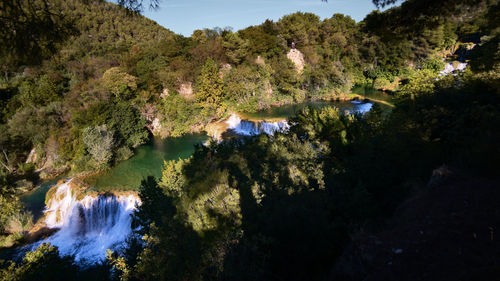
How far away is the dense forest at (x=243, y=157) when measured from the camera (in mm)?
4759

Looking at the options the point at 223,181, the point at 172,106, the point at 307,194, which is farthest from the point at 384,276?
the point at 172,106

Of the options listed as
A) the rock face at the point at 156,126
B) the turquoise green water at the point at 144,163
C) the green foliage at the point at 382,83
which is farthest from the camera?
the green foliage at the point at 382,83

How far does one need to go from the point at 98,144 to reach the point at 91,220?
6.71 m

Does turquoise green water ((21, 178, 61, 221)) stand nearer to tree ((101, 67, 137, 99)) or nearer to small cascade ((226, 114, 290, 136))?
tree ((101, 67, 137, 99))

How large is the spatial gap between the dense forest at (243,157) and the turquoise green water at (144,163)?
3.27 feet

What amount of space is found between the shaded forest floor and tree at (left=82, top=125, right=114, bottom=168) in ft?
57.2

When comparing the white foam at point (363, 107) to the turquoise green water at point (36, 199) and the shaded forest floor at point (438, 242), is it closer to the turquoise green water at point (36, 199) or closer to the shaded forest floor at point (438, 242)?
the shaded forest floor at point (438, 242)

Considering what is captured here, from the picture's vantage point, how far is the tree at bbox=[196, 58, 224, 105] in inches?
992

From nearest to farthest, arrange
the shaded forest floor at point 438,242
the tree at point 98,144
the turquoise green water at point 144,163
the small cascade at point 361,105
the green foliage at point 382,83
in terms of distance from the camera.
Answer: the shaded forest floor at point 438,242
the turquoise green water at point 144,163
the tree at point 98,144
the small cascade at point 361,105
the green foliage at point 382,83

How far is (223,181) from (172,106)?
21803mm

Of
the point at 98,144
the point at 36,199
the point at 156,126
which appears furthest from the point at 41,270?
the point at 156,126

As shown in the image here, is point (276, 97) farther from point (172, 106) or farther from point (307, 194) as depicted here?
point (307, 194)

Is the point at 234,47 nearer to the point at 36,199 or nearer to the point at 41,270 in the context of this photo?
the point at 36,199

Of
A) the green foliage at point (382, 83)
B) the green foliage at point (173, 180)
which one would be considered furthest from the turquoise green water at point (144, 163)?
the green foliage at point (382, 83)
